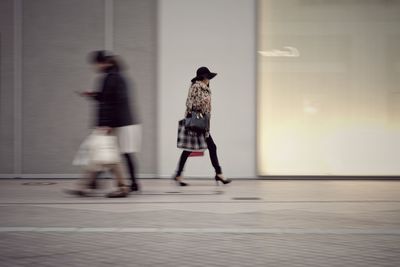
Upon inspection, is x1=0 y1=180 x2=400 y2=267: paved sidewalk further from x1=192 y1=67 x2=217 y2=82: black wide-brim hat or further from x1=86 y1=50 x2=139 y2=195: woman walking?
x1=192 y1=67 x2=217 y2=82: black wide-brim hat

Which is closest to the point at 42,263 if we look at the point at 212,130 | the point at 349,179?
the point at 212,130

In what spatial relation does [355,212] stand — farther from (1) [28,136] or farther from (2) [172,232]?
(1) [28,136]

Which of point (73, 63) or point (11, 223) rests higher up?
point (73, 63)

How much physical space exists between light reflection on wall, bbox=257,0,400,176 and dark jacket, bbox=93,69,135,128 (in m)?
3.50

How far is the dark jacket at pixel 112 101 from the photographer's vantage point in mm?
9820

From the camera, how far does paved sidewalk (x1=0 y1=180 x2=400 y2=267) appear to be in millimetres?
5945

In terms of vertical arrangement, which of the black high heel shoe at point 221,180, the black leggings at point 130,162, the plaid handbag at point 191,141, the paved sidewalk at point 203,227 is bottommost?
the paved sidewalk at point 203,227

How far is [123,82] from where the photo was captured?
9953 mm

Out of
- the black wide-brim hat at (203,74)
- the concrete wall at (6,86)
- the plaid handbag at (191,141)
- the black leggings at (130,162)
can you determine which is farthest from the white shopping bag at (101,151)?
the concrete wall at (6,86)

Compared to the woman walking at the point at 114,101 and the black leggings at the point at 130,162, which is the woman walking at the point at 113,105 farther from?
the black leggings at the point at 130,162

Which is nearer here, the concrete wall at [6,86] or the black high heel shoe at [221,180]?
the black high heel shoe at [221,180]

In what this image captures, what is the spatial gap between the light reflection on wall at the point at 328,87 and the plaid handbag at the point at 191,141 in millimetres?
1907

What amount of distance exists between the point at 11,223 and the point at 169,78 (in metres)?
5.46

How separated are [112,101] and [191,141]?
180cm
